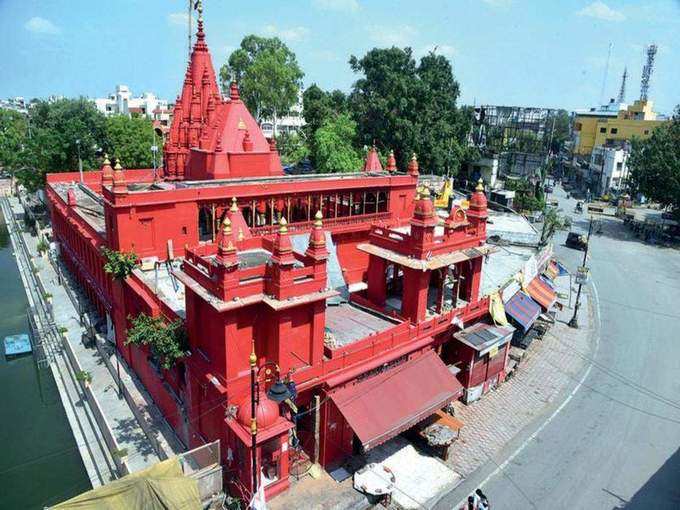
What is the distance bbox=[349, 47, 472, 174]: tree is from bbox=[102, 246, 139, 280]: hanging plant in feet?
104

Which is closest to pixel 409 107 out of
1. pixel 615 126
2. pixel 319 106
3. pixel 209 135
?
pixel 319 106

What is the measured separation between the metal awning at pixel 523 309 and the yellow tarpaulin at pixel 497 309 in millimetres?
1218

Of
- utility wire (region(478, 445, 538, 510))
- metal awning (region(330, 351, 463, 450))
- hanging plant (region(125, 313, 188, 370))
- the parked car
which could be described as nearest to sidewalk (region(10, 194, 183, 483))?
hanging plant (region(125, 313, 188, 370))

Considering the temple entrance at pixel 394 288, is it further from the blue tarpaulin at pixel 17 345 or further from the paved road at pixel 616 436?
the blue tarpaulin at pixel 17 345

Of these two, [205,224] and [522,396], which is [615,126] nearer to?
[522,396]

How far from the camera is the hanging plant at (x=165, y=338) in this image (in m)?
15.2

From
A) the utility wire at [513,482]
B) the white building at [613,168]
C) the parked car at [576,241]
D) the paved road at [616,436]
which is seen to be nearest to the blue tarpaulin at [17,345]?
the utility wire at [513,482]

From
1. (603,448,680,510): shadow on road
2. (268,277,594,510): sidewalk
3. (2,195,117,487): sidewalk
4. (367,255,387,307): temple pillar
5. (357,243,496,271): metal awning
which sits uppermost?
(357,243,496,271): metal awning

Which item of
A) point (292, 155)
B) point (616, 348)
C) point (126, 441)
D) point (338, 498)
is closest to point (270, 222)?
point (126, 441)

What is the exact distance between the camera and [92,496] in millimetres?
11664

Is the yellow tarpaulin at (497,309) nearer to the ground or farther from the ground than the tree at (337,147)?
nearer to the ground

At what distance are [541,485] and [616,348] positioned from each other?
12299mm

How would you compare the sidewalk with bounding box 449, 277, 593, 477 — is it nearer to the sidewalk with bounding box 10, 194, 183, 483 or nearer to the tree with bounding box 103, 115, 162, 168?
the sidewalk with bounding box 10, 194, 183, 483

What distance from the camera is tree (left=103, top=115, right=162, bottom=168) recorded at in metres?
50.4
